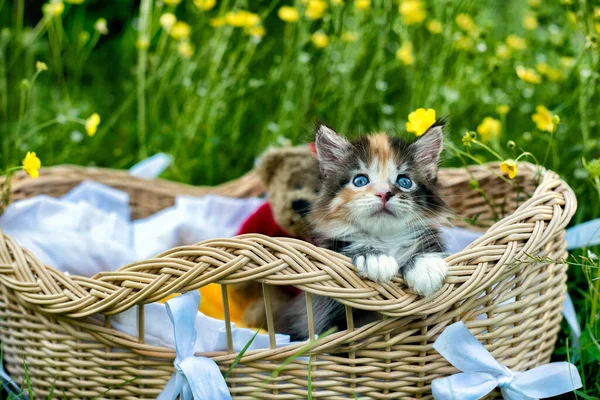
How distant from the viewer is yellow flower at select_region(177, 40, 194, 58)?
287cm

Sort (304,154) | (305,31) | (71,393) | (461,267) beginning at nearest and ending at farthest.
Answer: (461,267) → (71,393) → (304,154) → (305,31)

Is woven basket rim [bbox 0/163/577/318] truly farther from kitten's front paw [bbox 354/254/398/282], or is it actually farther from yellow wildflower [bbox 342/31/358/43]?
yellow wildflower [bbox 342/31/358/43]

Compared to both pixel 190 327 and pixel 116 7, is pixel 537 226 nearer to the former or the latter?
pixel 190 327

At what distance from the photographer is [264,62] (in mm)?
3955

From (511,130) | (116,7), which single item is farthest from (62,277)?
(116,7)

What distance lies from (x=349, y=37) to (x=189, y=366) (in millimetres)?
1693

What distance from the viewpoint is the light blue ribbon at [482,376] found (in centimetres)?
142

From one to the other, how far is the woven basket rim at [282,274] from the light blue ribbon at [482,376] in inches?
3.5

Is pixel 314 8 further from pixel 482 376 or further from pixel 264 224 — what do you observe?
pixel 482 376

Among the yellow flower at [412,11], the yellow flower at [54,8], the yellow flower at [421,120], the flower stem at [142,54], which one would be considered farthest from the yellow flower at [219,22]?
the yellow flower at [421,120]

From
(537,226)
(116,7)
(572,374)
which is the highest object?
(116,7)

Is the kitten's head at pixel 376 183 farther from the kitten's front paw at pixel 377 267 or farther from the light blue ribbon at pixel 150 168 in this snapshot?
the light blue ribbon at pixel 150 168

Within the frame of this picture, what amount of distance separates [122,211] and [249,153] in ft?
2.41

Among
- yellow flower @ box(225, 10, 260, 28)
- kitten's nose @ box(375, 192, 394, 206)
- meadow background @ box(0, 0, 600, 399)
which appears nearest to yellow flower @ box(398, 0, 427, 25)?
meadow background @ box(0, 0, 600, 399)
